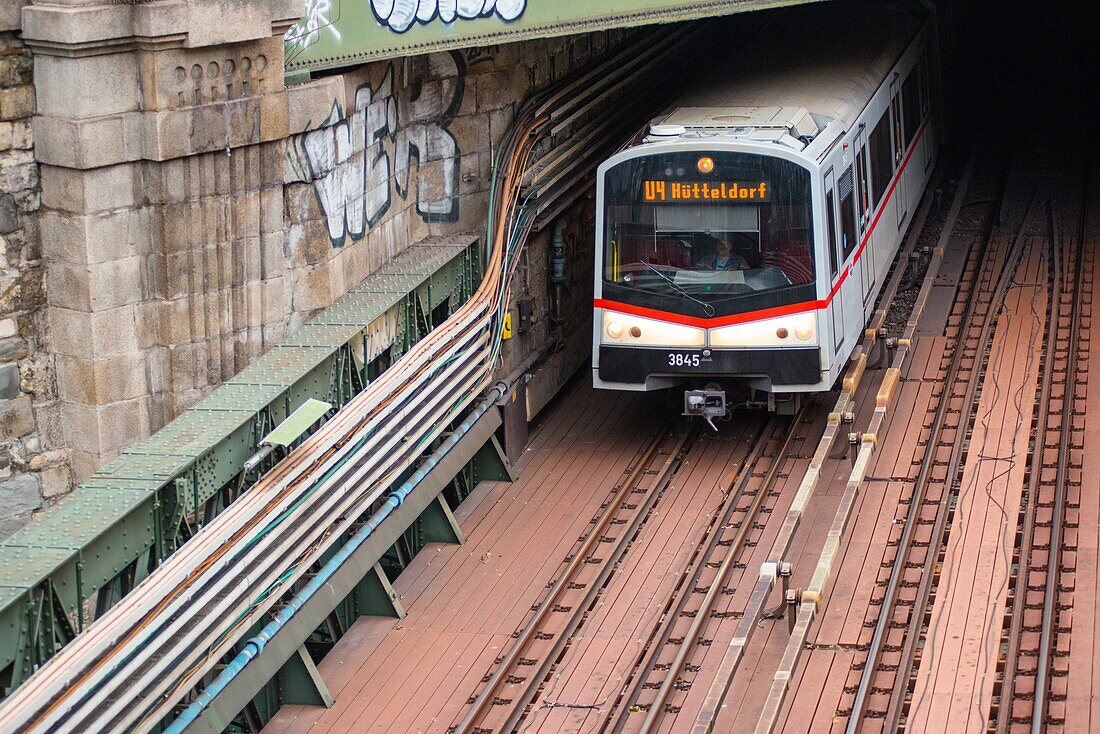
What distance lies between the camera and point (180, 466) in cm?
1023

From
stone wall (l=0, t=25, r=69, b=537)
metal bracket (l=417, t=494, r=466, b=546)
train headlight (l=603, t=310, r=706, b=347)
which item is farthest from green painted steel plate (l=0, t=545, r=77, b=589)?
train headlight (l=603, t=310, r=706, b=347)

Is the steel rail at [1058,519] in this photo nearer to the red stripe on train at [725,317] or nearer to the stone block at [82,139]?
the red stripe on train at [725,317]

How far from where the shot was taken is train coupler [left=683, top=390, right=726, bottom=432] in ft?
51.1

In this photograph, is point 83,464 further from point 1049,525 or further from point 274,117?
point 1049,525

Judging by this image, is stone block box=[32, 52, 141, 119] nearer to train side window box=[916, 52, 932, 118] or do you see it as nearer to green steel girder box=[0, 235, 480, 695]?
green steel girder box=[0, 235, 480, 695]

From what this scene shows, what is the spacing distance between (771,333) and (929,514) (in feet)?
7.16


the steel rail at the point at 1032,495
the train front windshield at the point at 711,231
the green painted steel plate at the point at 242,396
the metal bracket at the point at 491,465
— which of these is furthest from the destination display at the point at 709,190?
the green painted steel plate at the point at 242,396

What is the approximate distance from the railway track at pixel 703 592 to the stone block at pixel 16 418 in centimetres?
451

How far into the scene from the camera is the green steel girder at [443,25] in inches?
521

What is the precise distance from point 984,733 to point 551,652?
331 centimetres

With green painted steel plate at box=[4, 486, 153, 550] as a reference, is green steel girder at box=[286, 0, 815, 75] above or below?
above

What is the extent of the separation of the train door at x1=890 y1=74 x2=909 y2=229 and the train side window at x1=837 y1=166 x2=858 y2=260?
2.95 metres

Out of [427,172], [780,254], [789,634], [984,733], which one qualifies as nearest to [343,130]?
[427,172]

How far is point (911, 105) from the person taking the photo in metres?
20.7
